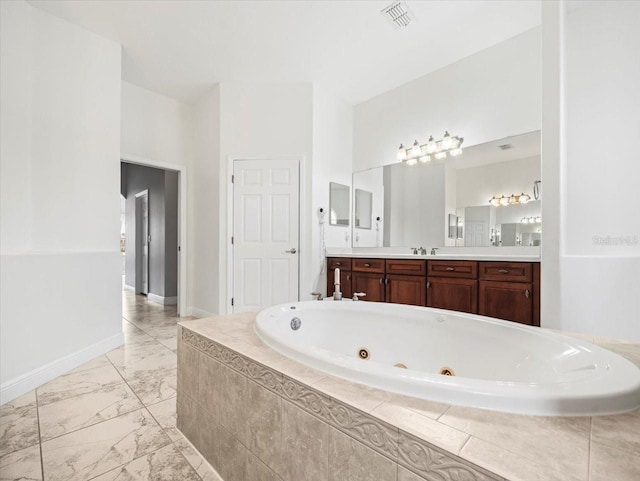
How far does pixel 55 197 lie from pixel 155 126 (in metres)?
1.70

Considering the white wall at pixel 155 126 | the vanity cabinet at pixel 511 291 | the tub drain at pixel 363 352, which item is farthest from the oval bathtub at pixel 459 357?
the white wall at pixel 155 126

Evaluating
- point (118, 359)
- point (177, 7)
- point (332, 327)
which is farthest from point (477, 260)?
point (177, 7)

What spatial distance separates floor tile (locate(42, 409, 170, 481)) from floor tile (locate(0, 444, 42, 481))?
25mm

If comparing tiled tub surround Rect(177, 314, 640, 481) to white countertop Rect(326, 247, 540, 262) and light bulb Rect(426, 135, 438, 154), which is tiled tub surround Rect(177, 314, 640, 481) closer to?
white countertop Rect(326, 247, 540, 262)

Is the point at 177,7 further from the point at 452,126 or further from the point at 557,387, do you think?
the point at 557,387

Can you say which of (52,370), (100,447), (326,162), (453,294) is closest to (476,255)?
(453,294)

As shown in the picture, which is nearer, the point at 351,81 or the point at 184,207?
the point at 351,81

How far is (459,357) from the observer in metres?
1.48

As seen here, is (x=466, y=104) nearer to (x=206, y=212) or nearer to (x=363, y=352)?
(x=363, y=352)

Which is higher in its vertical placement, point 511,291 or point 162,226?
point 162,226

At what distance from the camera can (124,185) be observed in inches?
256

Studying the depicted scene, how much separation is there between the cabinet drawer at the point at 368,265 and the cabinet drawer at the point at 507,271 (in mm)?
914

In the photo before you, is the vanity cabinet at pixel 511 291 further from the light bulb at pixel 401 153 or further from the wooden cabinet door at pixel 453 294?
the light bulb at pixel 401 153

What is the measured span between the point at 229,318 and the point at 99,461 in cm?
74
